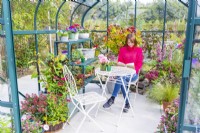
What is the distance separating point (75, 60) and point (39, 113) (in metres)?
1.22

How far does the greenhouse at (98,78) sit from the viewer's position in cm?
183

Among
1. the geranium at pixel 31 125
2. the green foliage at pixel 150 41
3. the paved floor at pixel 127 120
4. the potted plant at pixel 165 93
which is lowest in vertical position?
the paved floor at pixel 127 120

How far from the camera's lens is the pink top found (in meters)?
3.75

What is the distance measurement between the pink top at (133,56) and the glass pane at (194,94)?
1931 mm

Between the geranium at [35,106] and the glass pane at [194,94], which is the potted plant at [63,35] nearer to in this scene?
the geranium at [35,106]

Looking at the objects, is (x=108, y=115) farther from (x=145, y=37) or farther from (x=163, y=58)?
(x=145, y=37)

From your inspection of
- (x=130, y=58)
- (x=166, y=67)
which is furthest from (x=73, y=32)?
(x=166, y=67)

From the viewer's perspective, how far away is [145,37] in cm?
549

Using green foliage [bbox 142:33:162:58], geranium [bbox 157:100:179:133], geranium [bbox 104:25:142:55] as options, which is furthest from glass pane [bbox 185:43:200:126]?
green foliage [bbox 142:33:162:58]

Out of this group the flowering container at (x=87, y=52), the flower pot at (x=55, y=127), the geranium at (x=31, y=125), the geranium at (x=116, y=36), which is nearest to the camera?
the geranium at (x=31, y=125)

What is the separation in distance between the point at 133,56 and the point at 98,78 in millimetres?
808

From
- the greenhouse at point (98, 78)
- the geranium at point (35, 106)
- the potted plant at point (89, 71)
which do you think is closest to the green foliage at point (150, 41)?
the greenhouse at point (98, 78)

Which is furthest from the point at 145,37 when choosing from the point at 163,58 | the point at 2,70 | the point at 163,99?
the point at 2,70

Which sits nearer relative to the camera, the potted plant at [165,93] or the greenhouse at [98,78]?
the greenhouse at [98,78]
